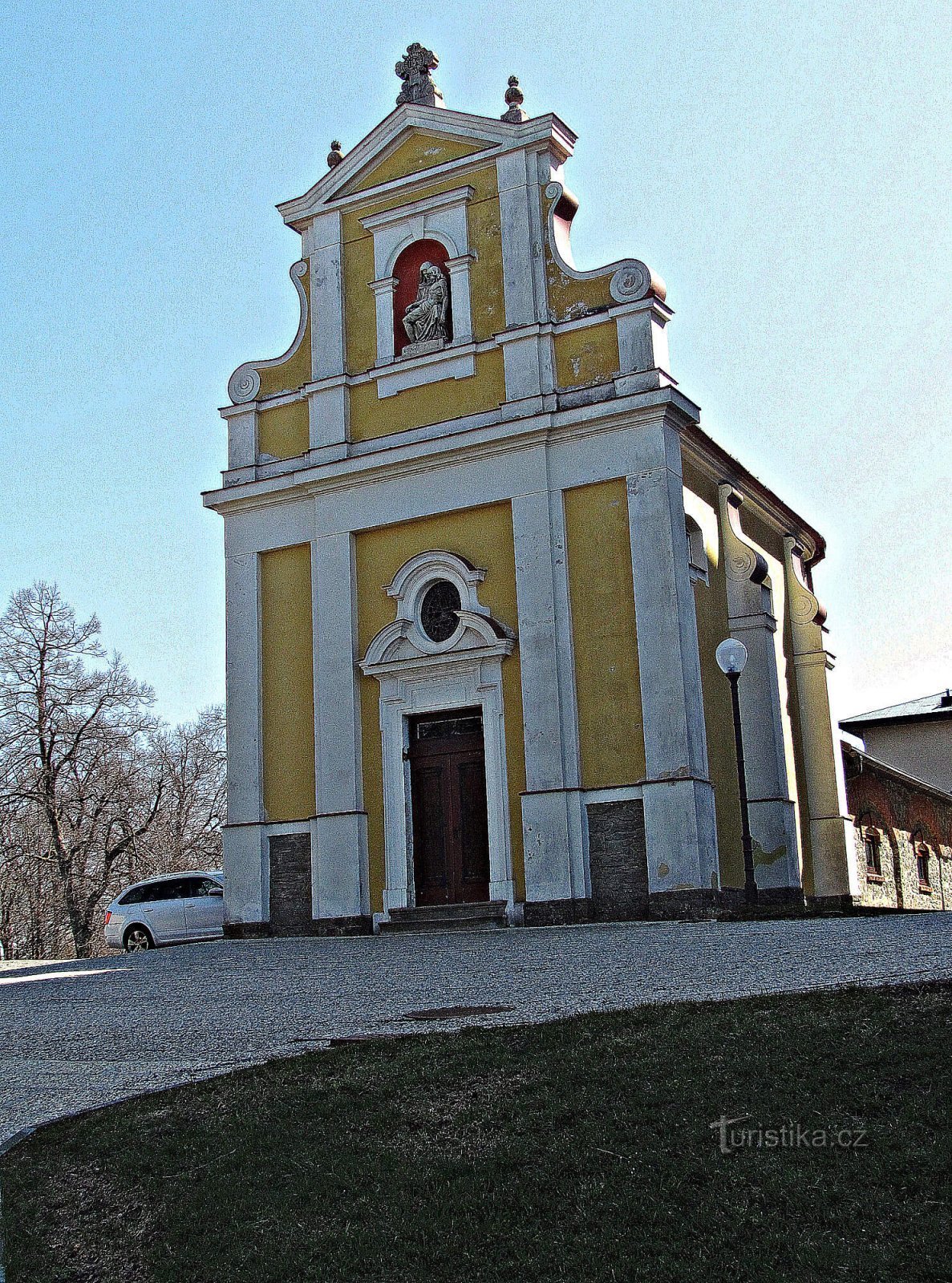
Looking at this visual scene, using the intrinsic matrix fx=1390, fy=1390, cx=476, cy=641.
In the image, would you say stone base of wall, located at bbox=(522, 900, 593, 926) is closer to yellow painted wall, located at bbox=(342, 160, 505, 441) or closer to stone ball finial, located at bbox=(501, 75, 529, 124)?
yellow painted wall, located at bbox=(342, 160, 505, 441)

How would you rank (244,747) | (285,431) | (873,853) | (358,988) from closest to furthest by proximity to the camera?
1. (358,988)
2. (244,747)
3. (285,431)
4. (873,853)

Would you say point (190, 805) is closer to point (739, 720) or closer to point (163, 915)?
point (163, 915)

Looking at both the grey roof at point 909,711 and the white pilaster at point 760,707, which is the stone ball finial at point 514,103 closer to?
the white pilaster at point 760,707

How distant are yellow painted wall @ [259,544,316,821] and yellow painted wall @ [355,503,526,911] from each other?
1086 millimetres

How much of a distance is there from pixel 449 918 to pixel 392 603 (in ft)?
16.9

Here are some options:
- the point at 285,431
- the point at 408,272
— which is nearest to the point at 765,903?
the point at 285,431

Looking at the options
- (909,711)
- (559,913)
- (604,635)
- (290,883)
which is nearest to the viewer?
(559,913)

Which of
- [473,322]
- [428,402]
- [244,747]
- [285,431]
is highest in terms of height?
[473,322]

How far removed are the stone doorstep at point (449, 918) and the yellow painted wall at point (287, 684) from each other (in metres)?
2.52

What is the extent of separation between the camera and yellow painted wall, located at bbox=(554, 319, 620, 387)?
2145 cm

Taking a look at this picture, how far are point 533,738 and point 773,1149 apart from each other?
14.8 metres

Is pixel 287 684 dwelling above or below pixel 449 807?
above

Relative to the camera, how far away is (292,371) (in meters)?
24.3

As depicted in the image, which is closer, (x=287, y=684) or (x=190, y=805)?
(x=287, y=684)
